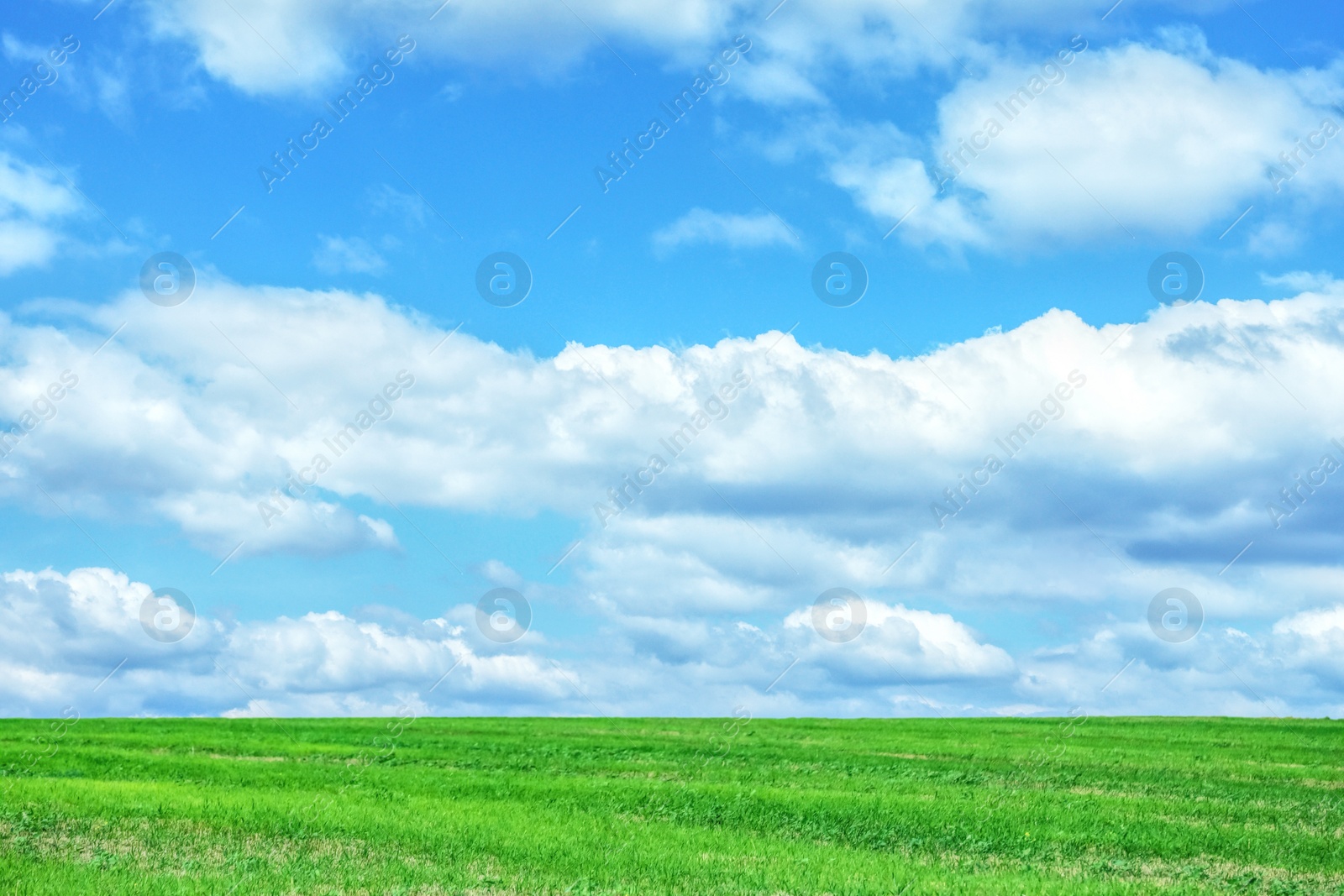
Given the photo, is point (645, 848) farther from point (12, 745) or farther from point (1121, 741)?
point (1121, 741)

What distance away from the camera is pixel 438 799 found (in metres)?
24.2

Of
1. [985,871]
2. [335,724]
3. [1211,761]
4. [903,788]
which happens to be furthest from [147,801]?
[335,724]

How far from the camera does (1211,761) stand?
42.2 meters

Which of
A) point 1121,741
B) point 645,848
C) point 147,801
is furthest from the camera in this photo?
point 1121,741

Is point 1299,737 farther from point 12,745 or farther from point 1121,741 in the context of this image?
point 12,745

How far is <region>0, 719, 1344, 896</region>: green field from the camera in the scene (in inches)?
628

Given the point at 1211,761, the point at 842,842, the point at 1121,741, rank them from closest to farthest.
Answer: the point at 842,842, the point at 1211,761, the point at 1121,741

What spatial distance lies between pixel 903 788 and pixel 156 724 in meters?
47.6

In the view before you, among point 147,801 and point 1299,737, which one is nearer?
point 147,801

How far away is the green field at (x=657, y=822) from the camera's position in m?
15.9

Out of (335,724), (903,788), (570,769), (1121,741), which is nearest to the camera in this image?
(903,788)

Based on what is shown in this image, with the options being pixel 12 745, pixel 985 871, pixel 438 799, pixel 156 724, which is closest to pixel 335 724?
pixel 156 724

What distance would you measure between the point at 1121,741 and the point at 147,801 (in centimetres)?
4640

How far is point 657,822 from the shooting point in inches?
867
